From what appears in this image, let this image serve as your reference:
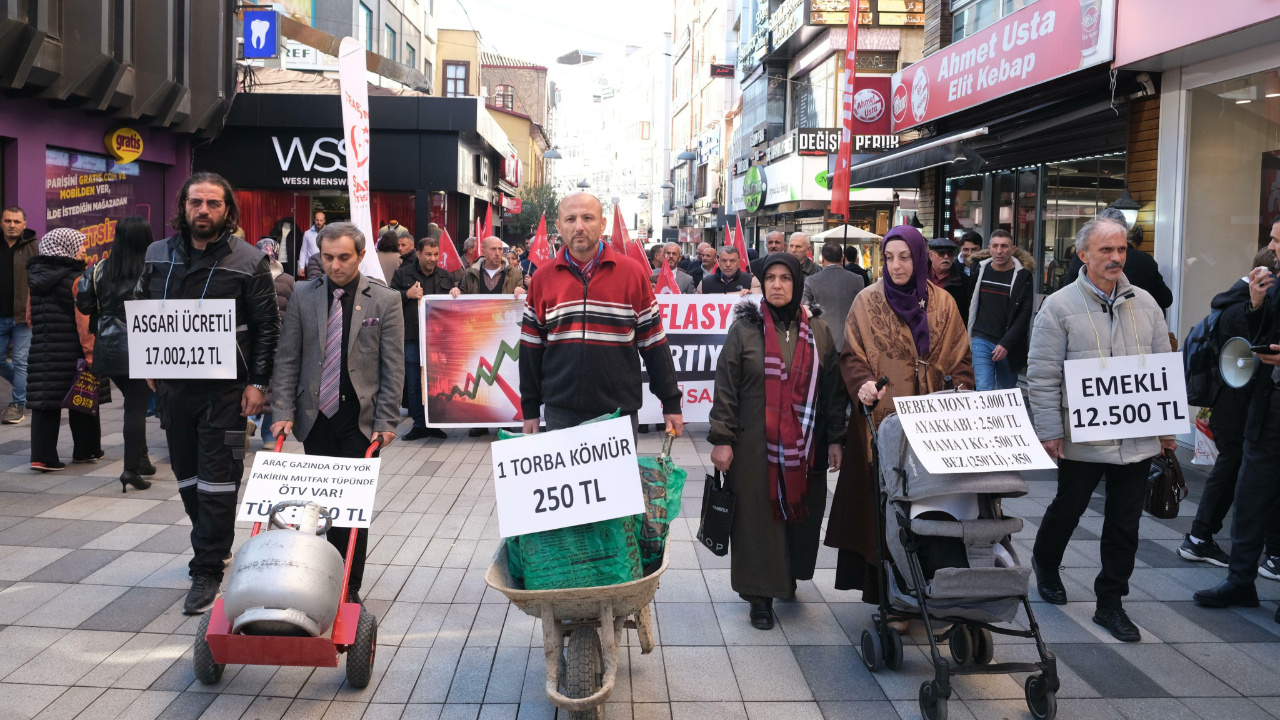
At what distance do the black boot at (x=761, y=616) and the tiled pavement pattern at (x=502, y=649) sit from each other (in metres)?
0.05

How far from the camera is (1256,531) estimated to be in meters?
5.30

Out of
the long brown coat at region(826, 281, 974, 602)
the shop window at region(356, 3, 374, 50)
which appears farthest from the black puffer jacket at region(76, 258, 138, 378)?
the shop window at region(356, 3, 374, 50)

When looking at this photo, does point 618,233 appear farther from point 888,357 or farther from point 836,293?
point 888,357

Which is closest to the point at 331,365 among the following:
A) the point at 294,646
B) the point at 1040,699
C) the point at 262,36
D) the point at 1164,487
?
the point at 294,646

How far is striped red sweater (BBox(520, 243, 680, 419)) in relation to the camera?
15.5 ft

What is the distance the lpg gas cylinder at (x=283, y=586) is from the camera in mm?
3695

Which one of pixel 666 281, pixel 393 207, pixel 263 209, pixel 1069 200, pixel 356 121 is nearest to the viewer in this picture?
pixel 356 121

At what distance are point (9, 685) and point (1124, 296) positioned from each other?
5.30m

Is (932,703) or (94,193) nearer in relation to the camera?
(932,703)

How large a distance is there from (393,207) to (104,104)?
8.69 meters

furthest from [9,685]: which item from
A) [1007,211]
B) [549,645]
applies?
[1007,211]

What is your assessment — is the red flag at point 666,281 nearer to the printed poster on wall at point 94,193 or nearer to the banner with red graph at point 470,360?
the banner with red graph at point 470,360

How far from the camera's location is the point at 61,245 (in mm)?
8156

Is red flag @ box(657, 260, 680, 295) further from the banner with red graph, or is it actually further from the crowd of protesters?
the crowd of protesters
